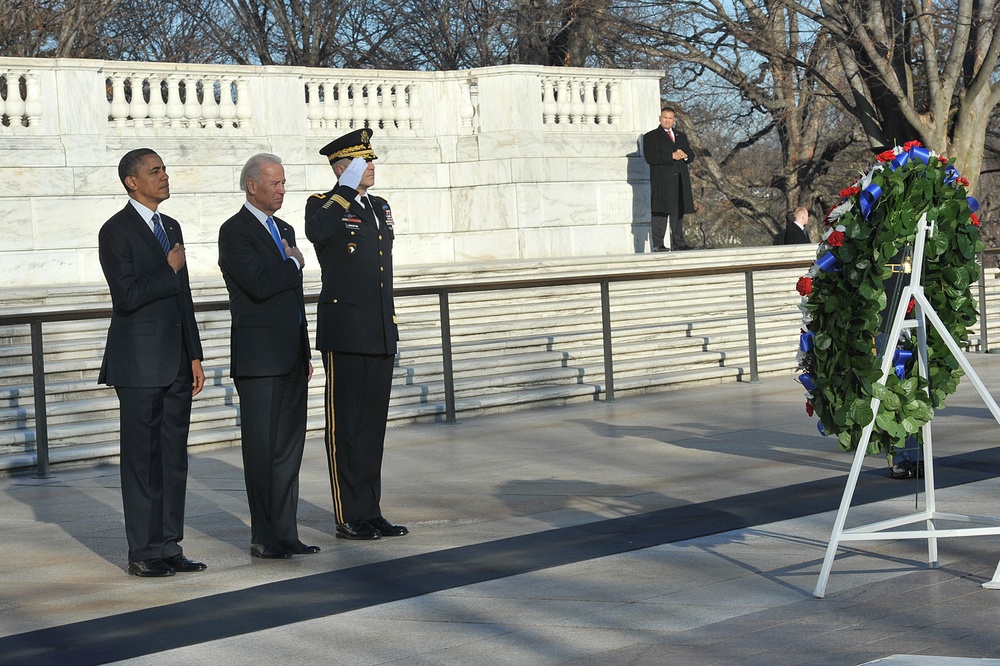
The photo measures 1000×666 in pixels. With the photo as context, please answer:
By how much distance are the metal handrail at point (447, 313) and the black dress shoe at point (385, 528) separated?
11.9ft

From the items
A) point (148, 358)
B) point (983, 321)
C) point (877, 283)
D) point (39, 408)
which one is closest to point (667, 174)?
point (983, 321)

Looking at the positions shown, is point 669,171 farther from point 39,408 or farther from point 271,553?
point 271,553

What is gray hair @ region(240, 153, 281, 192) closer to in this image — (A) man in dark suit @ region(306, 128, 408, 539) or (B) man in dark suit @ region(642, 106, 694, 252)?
(A) man in dark suit @ region(306, 128, 408, 539)

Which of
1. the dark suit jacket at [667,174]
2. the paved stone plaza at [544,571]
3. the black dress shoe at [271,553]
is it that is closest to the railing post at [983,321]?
the dark suit jacket at [667,174]

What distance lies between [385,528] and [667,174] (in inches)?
572

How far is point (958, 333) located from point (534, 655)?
250 centimetres

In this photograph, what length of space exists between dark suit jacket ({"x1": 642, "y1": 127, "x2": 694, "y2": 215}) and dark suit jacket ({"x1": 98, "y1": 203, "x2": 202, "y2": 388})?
15223 mm

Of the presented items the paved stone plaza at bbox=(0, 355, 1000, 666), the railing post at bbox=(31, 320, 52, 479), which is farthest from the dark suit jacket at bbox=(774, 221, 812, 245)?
the railing post at bbox=(31, 320, 52, 479)

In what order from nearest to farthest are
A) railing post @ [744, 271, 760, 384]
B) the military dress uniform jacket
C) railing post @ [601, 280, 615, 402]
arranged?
the military dress uniform jacket
railing post @ [601, 280, 615, 402]
railing post @ [744, 271, 760, 384]

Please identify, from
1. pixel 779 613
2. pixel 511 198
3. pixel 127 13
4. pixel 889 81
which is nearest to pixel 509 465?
pixel 779 613

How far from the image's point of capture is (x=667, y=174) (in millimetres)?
21469

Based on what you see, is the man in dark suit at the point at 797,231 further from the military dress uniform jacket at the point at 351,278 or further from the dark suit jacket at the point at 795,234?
the military dress uniform jacket at the point at 351,278

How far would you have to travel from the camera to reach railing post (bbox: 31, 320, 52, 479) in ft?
34.0

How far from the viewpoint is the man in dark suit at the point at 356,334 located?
24.5 ft
